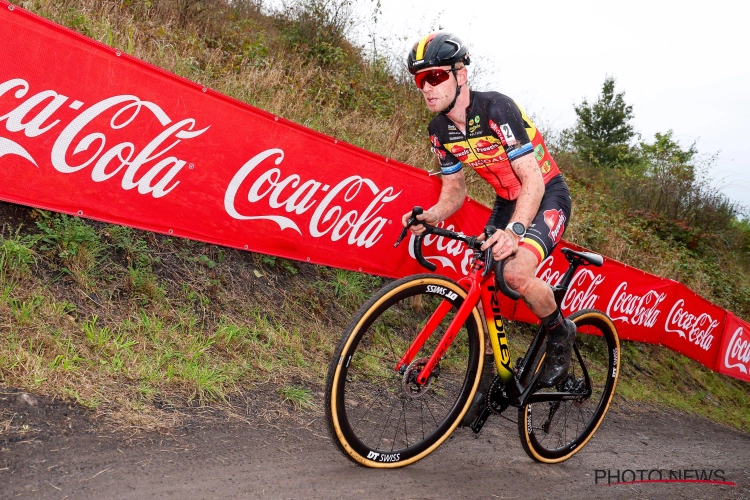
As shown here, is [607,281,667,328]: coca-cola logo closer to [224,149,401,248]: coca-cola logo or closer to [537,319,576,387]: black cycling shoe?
[224,149,401,248]: coca-cola logo

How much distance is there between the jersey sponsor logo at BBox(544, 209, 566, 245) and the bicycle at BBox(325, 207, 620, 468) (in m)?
0.27

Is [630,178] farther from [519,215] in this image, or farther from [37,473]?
[37,473]

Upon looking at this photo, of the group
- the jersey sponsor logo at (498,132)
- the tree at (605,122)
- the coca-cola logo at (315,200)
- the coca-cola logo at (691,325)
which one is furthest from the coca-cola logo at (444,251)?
the tree at (605,122)

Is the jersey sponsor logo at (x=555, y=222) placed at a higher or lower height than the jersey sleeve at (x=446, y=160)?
lower

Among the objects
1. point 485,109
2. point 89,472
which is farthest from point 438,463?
point 485,109

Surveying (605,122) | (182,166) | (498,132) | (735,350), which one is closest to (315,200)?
(182,166)

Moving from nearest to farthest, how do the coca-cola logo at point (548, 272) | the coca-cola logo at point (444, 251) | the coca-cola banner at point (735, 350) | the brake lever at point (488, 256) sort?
the brake lever at point (488, 256) < the coca-cola logo at point (444, 251) < the coca-cola logo at point (548, 272) < the coca-cola banner at point (735, 350)

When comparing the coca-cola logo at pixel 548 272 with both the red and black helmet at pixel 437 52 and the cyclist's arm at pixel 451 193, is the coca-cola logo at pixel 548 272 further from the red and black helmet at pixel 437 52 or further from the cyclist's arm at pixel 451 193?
the red and black helmet at pixel 437 52

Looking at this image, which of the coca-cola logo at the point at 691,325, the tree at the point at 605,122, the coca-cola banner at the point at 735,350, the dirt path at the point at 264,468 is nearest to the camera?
the dirt path at the point at 264,468

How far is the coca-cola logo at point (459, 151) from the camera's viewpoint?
13.9ft

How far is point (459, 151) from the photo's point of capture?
4.27 m

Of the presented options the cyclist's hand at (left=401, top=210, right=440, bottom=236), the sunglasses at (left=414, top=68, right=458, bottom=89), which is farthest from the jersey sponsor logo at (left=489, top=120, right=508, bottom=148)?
the cyclist's hand at (left=401, top=210, right=440, bottom=236)
